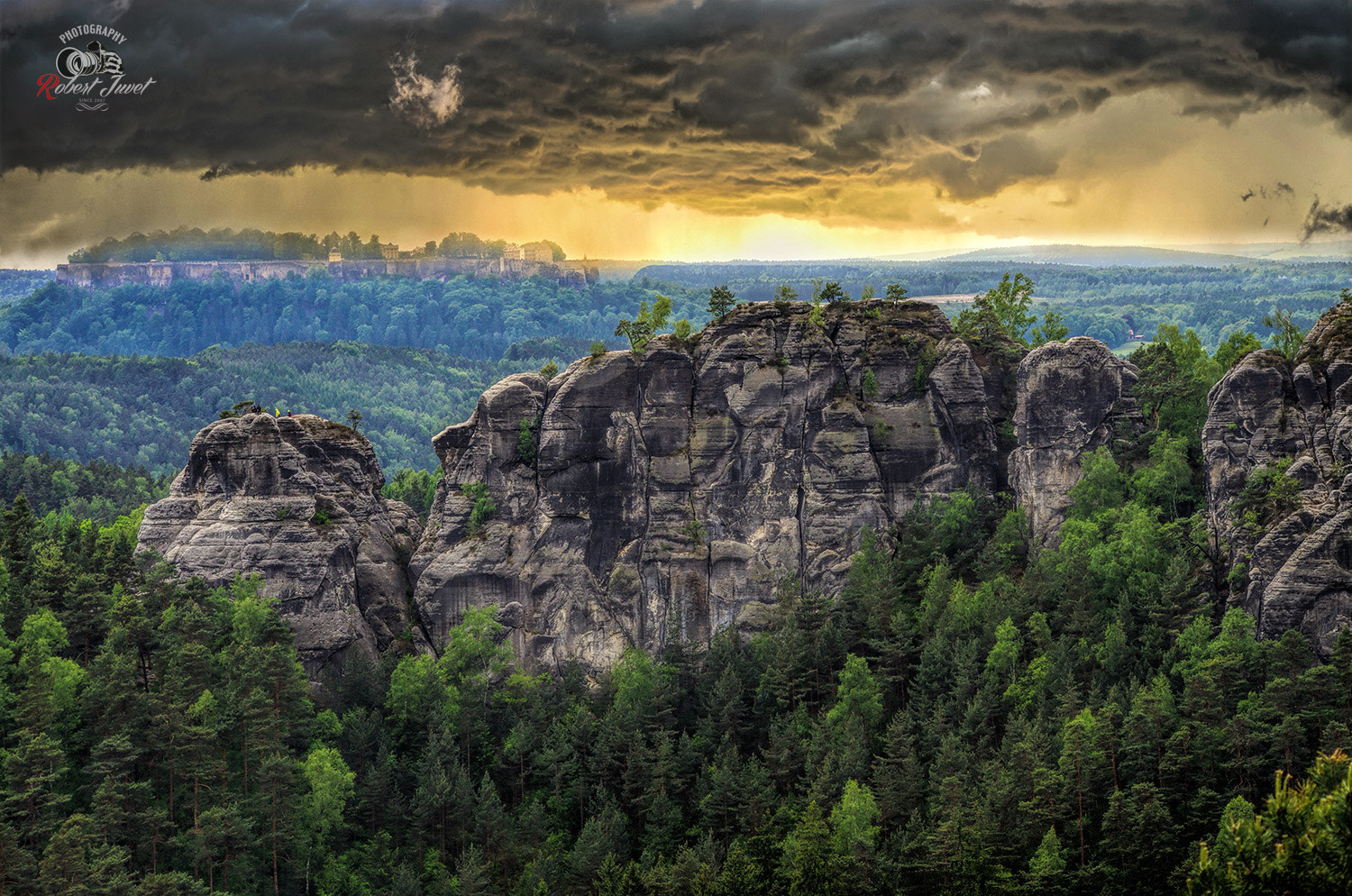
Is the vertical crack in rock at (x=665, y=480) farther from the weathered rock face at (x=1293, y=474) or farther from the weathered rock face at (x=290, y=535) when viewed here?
the weathered rock face at (x=1293, y=474)

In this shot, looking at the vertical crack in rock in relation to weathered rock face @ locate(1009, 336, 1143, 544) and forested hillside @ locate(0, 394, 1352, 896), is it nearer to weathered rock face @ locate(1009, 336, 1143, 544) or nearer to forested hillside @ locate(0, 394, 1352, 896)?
forested hillside @ locate(0, 394, 1352, 896)

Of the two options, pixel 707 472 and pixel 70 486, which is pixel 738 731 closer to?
pixel 707 472

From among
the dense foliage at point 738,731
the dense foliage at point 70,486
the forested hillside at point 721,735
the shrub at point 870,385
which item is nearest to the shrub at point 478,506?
the forested hillside at point 721,735

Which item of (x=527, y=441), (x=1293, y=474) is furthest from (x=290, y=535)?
(x=1293, y=474)

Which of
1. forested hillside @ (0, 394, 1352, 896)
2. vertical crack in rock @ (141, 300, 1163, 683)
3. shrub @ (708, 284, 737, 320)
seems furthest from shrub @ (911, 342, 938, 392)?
shrub @ (708, 284, 737, 320)

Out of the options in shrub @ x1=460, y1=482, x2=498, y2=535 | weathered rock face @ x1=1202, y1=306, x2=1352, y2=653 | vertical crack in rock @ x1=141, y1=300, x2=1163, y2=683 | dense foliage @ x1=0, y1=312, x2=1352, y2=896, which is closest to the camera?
dense foliage @ x1=0, y1=312, x2=1352, y2=896

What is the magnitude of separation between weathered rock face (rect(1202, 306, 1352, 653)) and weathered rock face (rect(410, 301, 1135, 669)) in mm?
17229

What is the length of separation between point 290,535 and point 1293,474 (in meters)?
55.0

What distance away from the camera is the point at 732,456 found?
261 feet

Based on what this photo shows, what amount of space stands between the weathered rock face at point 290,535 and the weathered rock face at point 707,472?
3.27 metres

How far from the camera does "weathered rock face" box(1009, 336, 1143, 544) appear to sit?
7394 cm

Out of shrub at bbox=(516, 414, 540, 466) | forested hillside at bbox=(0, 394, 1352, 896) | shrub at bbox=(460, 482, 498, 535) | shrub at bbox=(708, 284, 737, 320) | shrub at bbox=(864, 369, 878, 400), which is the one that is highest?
shrub at bbox=(708, 284, 737, 320)

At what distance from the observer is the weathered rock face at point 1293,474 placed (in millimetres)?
57125

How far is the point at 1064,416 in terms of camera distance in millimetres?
74188
